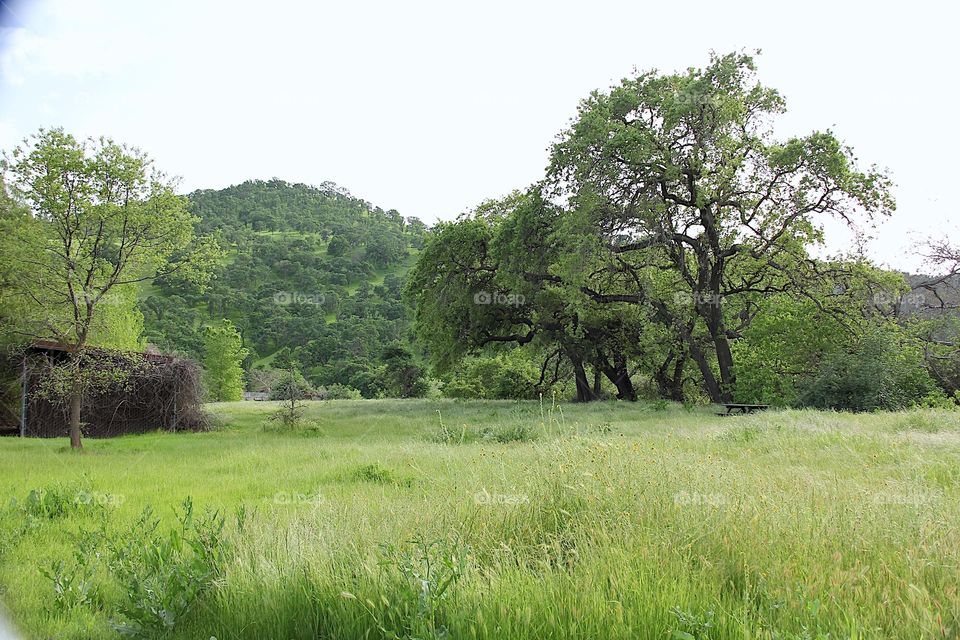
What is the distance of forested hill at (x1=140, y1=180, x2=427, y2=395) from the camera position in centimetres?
7238

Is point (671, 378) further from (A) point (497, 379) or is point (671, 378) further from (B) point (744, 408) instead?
(B) point (744, 408)

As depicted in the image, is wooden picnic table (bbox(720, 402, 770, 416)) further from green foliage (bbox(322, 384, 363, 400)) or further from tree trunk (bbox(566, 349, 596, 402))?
green foliage (bbox(322, 384, 363, 400))

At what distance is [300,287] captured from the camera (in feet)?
319

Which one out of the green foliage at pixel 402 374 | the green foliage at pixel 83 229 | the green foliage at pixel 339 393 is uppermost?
the green foliage at pixel 83 229

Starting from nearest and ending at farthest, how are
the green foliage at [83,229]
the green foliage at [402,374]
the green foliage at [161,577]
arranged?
the green foliage at [161,577] → the green foliage at [83,229] → the green foliage at [402,374]

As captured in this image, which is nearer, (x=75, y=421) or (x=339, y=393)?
(x=75, y=421)

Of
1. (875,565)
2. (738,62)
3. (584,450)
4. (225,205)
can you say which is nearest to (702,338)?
(738,62)

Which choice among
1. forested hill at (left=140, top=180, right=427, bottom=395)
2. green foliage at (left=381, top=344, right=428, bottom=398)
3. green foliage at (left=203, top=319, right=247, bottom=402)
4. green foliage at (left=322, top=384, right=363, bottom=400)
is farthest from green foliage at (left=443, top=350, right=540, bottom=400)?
green foliage at (left=203, top=319, right=247, bottom=402)

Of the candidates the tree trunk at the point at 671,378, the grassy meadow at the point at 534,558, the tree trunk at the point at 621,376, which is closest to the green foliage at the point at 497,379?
the tree trunk at the point at 621,376

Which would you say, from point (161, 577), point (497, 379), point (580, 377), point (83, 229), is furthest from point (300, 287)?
point (161, 577)

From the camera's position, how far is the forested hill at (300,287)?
237 ft

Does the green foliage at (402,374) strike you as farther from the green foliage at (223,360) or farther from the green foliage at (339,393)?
the green foliage at (223,360)

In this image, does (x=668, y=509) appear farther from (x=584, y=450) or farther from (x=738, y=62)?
(x=738, y=62)

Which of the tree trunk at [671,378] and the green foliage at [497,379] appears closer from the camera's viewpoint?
the tree trunk at [671,378]
